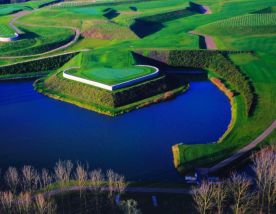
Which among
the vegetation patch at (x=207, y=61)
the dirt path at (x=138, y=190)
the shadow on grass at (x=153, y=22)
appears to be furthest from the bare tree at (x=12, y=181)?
the shadow on grass at (x=153, y=22)

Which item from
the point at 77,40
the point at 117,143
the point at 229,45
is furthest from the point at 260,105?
the point at 77,40

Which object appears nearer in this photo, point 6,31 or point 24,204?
point 24,204

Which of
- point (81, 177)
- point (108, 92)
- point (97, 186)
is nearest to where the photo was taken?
point (81, 177)

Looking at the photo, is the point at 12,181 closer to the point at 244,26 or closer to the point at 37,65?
the point at 37,65

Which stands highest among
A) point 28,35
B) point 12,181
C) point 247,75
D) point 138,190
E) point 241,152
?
point 28,35

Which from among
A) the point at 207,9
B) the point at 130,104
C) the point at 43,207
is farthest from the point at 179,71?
the point at 207,9

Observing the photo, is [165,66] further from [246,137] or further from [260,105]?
[246,137]

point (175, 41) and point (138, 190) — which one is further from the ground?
point (175, 41)
